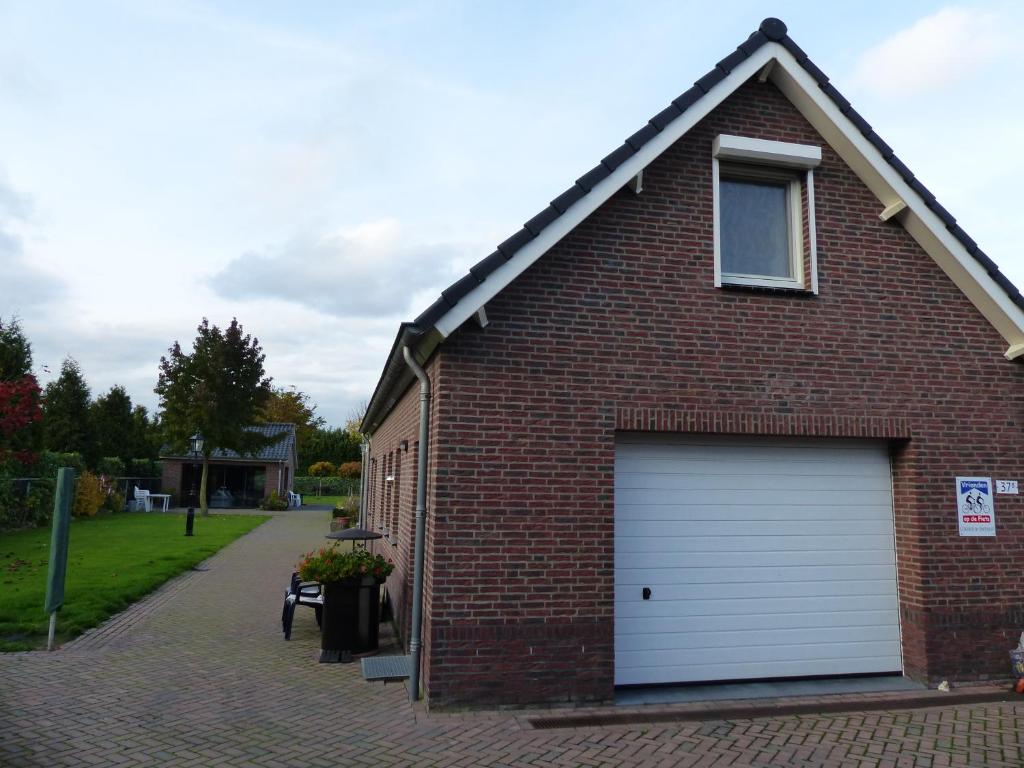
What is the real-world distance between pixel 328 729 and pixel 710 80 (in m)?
6.63

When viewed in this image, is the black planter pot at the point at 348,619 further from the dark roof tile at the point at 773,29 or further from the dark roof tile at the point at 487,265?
the dark roof tile at the point at 773,29

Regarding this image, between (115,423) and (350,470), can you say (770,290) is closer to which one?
(115,423)

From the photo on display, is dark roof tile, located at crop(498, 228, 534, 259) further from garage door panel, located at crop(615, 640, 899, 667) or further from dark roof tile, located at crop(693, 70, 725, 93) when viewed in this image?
garage door panel, located at crop(615, 640, 899, 667)

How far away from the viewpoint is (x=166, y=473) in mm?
37906

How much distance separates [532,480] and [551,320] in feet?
4.80

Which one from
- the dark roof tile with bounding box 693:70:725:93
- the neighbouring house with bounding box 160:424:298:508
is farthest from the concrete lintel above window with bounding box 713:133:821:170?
the neighbouring house with bounding box 160:424:298:508

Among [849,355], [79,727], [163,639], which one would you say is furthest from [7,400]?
[849,355]

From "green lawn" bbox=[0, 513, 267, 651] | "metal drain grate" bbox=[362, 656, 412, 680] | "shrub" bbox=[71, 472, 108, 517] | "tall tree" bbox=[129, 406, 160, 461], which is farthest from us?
"tall tree" bbox=[129, 406, 160, 461]

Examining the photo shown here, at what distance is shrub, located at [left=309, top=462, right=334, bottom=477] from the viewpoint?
53.9m

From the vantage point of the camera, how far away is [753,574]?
22.8 ft

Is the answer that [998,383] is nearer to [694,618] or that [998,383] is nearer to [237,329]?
[694,618]

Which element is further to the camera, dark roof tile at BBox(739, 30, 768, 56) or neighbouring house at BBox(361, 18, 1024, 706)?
dark roof tile at BBox(739, 30, 768, 56)

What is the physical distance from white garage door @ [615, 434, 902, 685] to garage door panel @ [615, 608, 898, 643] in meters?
0.01

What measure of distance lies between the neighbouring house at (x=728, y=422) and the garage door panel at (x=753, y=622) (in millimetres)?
21
